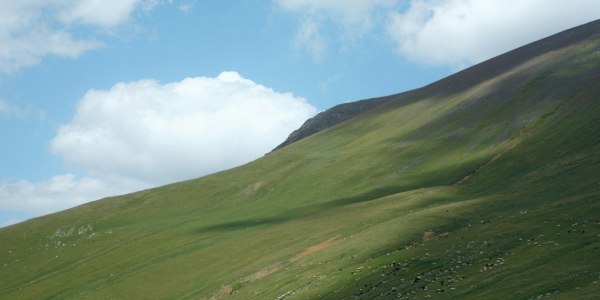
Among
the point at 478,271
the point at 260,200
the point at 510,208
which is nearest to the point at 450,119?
the point at 260,200

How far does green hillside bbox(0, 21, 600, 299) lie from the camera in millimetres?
55500

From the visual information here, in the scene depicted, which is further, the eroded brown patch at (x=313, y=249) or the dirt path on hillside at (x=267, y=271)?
the eroded brown patch at (x=313, y=249)

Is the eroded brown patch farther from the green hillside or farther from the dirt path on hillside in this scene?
the green hillside

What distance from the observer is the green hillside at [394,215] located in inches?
2185

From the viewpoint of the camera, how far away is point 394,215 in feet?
294

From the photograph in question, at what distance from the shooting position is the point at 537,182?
274 feet

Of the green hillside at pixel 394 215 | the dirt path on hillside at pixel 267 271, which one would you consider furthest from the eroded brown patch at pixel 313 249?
the green hillside at pixel 394 215

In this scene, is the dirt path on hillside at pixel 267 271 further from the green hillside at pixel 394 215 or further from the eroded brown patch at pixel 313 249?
the green hillside at pixel 394 215

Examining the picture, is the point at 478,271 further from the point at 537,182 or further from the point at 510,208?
the point at 537,182

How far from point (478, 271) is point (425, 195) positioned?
46.2m

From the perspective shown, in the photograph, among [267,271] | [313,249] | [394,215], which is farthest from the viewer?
[394,215]

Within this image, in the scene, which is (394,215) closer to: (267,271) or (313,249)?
(313,249)

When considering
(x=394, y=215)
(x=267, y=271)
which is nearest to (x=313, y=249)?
(x=267, y=271)

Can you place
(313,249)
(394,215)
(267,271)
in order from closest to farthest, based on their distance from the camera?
(267,271) < (313,249) < (394,215)
